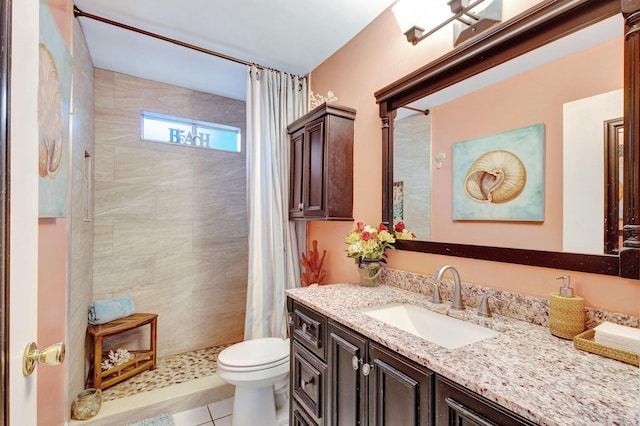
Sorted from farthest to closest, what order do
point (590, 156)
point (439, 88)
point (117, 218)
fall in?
point (117, 218)
point (439, 88)
point (590, 156)

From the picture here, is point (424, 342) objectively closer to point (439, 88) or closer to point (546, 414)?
point (546, 414)

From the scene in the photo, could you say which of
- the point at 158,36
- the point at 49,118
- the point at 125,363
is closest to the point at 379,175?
the point at 49,118

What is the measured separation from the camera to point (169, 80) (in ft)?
9.04

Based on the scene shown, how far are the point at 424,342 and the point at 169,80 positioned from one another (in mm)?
2939

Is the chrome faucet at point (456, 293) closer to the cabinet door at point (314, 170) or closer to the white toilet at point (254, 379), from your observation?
the cabinet door at point (314, 170)

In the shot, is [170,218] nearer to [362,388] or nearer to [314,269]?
[314,269]

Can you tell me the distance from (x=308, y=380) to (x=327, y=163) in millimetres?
1268

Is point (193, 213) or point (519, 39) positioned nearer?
point (519, 39)

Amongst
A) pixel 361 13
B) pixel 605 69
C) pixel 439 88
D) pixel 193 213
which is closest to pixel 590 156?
pixel 605 69

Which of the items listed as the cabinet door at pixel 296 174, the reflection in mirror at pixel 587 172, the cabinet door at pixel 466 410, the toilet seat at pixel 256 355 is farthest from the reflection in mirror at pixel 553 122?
the toilet seat at pixel 256 355

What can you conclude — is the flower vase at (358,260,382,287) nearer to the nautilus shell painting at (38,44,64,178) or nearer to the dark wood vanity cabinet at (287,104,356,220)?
the dark wood vanity cabinet at (287,104,356,220)

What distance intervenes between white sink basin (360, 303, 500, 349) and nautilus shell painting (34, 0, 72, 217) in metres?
1.40

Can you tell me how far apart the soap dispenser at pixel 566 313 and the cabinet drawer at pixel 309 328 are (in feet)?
2.76

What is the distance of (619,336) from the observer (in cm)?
83
